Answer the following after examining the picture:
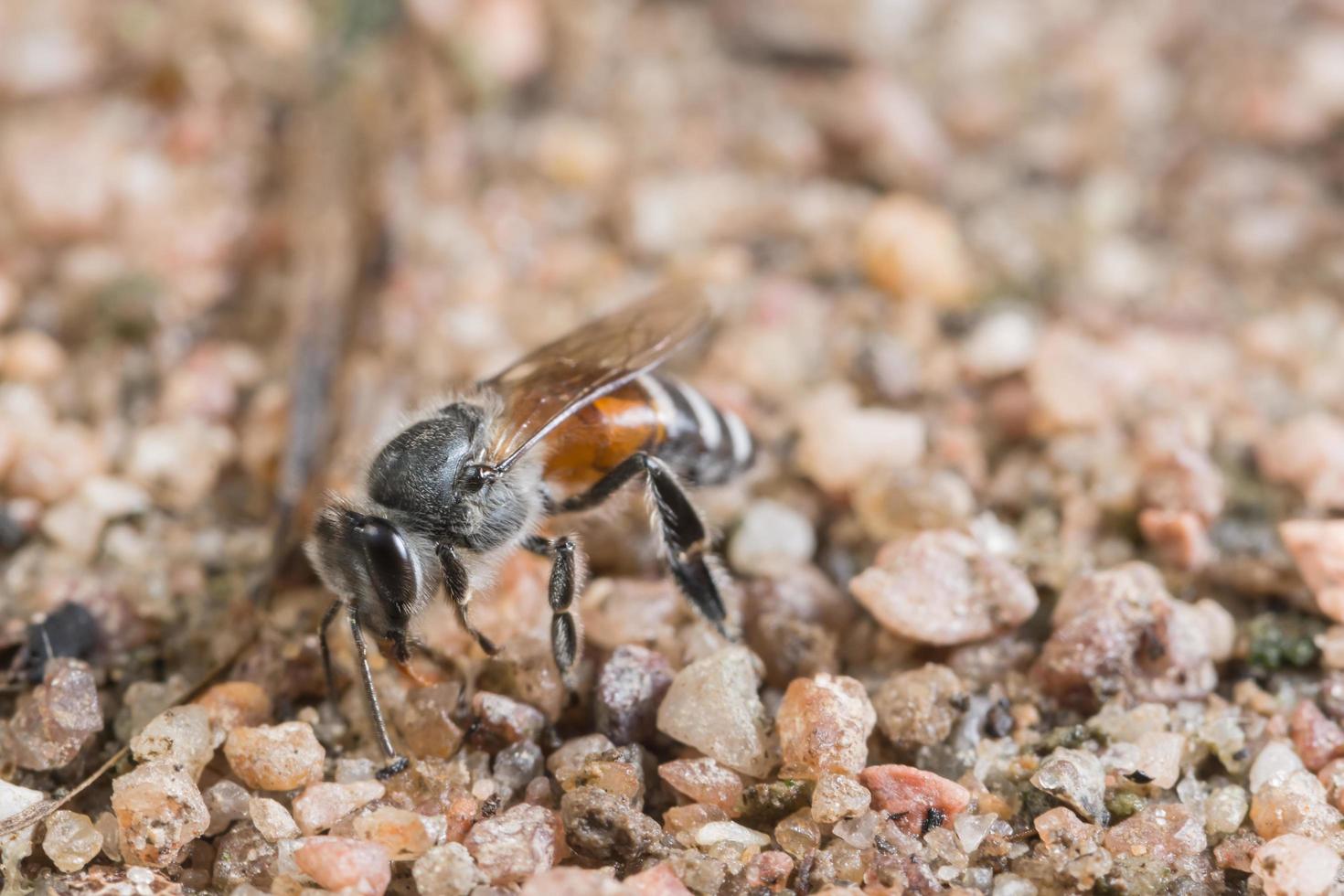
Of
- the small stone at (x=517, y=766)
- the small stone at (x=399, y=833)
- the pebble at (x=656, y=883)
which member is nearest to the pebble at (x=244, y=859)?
the small stone at (x=399, y=833)

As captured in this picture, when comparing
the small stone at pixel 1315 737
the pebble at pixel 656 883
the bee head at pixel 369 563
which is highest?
the bee head at pixel 369 563

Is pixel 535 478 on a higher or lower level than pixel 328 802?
higher

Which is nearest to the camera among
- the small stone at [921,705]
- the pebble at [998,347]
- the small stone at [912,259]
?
the small stone at [921,705]

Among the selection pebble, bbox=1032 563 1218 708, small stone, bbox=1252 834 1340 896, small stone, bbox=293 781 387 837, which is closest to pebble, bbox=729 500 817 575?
pebble, bbox=1032 563 1218 708

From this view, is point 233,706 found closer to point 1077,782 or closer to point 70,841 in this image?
point 70,841

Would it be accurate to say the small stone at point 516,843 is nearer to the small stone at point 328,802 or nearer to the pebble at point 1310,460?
the small stone at point 328,802

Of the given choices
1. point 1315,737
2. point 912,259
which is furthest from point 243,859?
point 912,259

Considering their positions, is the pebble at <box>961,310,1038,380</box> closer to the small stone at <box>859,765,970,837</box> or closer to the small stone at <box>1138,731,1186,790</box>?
the small stone at <box>1138,731,1186,790</box>
